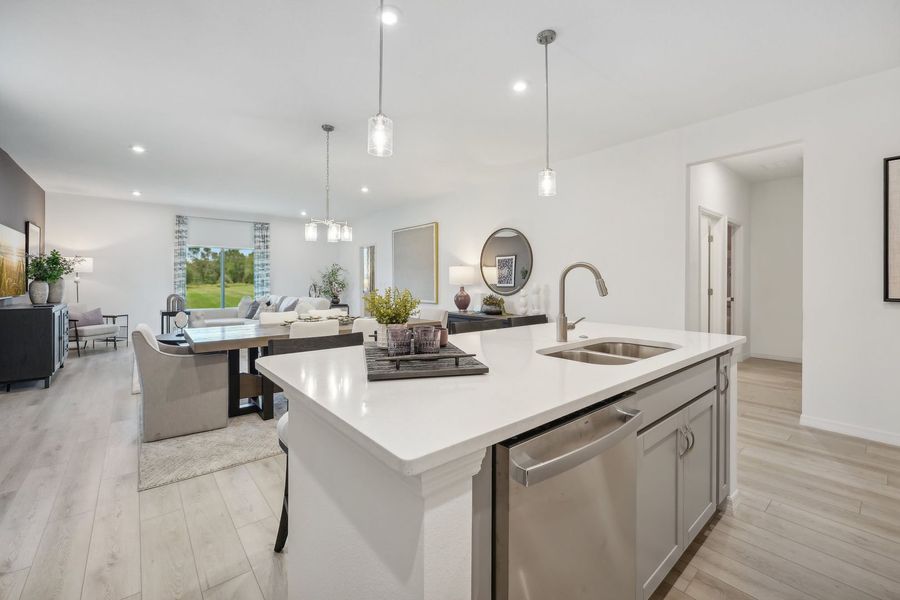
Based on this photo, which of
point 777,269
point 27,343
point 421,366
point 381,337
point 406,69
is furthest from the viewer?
point 777,269

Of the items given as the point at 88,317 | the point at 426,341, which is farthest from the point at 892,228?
the point at 88,317

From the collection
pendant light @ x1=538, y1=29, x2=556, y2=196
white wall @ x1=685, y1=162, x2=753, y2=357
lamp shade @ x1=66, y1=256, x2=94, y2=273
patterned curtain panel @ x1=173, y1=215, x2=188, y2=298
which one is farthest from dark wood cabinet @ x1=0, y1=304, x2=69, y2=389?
white wall @ x1=685, y1=162, x2=753, y2=357

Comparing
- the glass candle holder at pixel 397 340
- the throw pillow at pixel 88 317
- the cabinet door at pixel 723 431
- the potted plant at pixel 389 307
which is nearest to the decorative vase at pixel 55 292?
the throw pillow at pixel 88 317

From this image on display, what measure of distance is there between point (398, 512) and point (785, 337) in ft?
22.4

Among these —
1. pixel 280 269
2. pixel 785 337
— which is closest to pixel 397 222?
pixel 280 269

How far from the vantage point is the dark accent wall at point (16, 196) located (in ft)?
14.5

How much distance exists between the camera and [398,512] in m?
0.74

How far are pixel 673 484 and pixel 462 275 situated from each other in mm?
4301

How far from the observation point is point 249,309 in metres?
7.32

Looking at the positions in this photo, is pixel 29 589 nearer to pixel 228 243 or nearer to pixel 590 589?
pixel 590 589

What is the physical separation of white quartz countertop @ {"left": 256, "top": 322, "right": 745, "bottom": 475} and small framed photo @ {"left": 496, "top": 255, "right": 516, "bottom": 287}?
3.62 metres

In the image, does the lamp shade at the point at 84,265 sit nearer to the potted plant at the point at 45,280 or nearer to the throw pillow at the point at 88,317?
the throw pillow at the point at 88,317

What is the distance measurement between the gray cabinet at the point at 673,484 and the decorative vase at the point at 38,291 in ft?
20.9

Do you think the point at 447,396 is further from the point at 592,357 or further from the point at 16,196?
the point at 16,196
